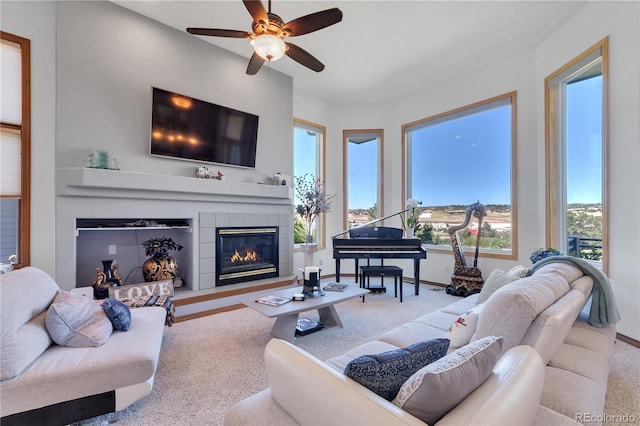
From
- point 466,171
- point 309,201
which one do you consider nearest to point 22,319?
point 309,201

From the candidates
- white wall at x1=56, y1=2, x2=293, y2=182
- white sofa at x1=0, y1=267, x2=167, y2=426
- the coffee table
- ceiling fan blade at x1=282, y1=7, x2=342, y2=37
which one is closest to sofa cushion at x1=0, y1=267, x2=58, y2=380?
white sofa at x1=0, y1=267, x2=167, y2=426

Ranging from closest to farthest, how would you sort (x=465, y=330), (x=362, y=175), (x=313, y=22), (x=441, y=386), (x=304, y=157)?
(x=441, y=386) < (x=465, y=330) < (x=313, y=22) < (x=304, y=157) < (x=362, y=175)

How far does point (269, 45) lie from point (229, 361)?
8.37 feet

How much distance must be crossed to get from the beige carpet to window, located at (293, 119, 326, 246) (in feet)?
6.35

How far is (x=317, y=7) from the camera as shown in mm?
3193

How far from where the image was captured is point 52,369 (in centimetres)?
148

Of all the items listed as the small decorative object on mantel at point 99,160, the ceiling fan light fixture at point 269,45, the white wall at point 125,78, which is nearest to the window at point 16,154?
the white wall at point 125,78

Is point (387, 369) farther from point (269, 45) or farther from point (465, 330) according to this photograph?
point (269, 45)

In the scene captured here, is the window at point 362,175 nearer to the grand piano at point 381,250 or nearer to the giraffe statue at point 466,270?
the grand piano at point 381,250

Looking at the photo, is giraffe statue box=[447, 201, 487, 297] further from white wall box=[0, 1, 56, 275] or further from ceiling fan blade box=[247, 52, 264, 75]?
white wall box=[0, 1, 56, 275]

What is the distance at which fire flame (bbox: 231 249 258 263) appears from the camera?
4119 mm

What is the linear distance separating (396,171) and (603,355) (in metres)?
4.32

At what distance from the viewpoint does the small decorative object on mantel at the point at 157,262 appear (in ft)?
11.1

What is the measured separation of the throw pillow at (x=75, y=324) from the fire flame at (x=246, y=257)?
2208mm
